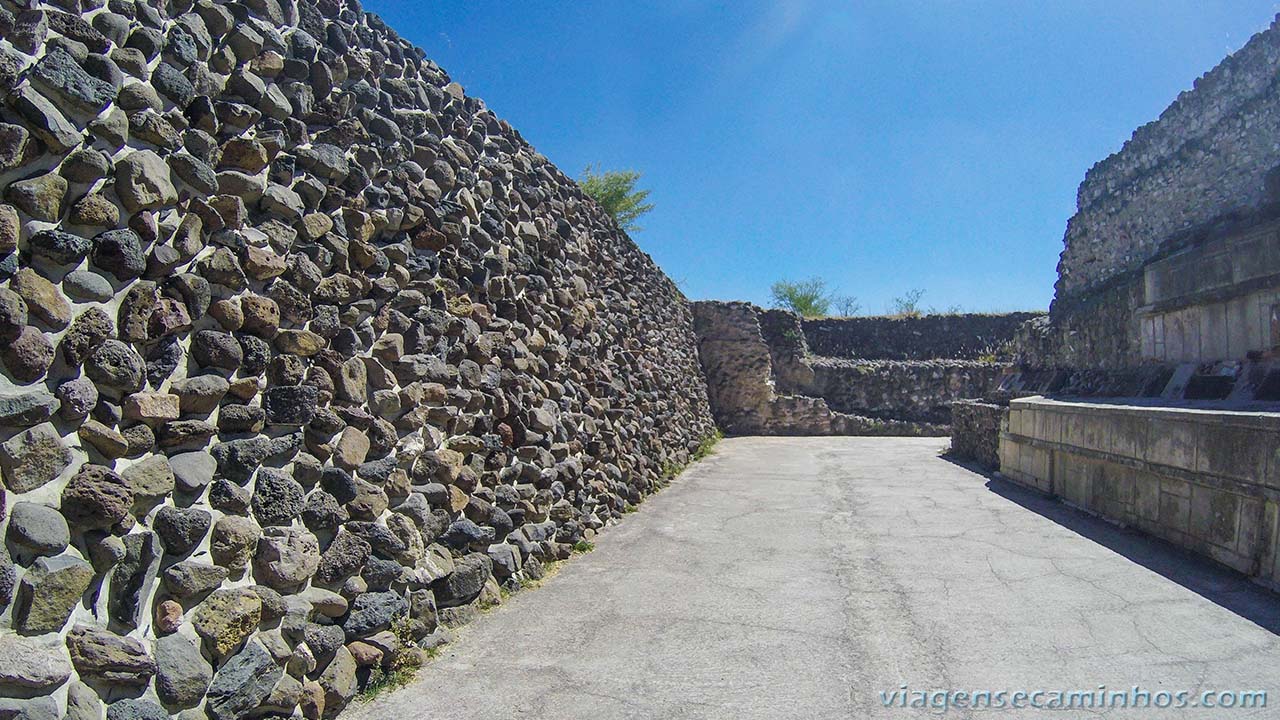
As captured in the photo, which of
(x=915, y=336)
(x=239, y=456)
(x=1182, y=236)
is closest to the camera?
(x=239, y=456)

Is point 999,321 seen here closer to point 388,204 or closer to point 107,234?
point 388,204

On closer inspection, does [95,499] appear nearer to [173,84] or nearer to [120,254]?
[120,254]

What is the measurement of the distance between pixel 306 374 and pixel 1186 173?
11.6 metres

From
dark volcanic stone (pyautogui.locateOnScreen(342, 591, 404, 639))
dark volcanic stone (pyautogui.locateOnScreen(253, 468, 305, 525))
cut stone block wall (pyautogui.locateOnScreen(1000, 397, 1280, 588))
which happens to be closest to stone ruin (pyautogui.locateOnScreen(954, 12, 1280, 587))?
cut stone block wall (pyautogui.locateOnScreen(1000, 397, 1280, 588))

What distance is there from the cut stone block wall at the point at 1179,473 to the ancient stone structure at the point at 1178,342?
0.01 m

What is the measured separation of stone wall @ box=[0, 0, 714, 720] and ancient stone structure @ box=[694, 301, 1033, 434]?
12345 millimetres

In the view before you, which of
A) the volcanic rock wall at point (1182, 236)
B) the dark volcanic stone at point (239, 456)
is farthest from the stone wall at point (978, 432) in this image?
the dark volcanic stone at point (239, 456)

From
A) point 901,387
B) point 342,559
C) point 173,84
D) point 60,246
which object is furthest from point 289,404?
point 901,387

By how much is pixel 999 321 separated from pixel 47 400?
2131cm

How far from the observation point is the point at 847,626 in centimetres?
414

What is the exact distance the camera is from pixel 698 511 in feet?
24.9

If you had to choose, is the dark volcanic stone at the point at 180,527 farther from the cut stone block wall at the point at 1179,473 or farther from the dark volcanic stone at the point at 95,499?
the cut stone block wall at the point at 1179,473

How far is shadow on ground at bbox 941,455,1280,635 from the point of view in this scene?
415 cm

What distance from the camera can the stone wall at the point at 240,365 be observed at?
2258 millimetres
